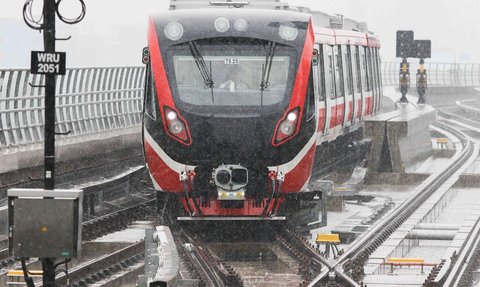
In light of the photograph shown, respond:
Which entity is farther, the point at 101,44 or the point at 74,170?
the point at 101,44

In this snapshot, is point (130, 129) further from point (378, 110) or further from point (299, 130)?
point (299, 130)

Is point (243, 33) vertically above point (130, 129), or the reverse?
point (243, 33)

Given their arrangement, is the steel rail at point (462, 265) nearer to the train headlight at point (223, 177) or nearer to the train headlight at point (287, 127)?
the train headlight at point (287, 127)

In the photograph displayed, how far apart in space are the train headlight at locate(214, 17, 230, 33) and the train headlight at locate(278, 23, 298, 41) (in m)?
0.69

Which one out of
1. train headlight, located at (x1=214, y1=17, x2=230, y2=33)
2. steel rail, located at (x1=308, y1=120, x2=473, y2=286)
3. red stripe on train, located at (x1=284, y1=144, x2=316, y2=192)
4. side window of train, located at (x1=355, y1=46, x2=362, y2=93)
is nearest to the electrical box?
steel rail, located at (x1=308, y1=120, x2=473, y2=286)

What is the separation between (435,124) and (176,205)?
33.2m

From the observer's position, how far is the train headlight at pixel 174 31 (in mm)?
19156

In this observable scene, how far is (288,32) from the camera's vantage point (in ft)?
63.7

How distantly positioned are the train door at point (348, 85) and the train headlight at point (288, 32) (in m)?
6.96

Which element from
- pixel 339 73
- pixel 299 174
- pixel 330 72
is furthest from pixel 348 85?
pixel 299 174

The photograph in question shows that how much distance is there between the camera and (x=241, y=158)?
19.0m

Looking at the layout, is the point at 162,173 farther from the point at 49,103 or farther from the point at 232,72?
the point at 49,103

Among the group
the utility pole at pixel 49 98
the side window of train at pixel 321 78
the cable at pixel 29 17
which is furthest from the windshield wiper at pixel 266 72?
the utility pole at pixel 49 98

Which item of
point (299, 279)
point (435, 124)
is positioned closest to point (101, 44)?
point (435, 124)
